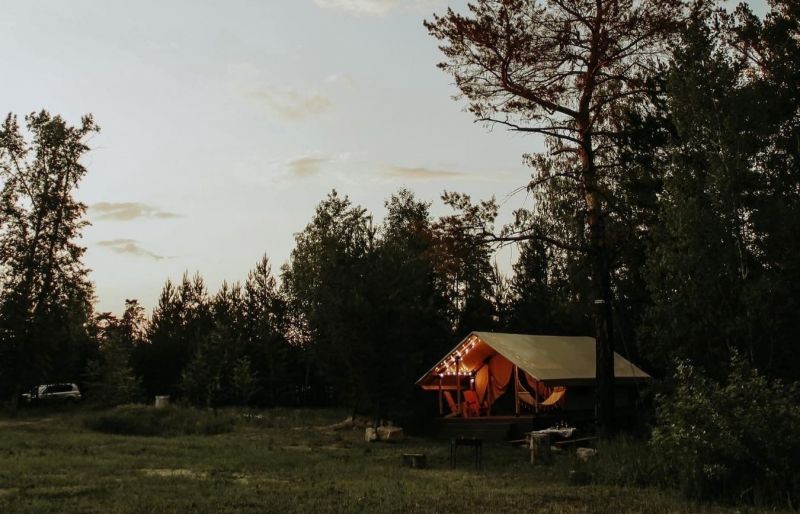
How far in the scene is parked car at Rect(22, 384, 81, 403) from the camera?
44312mm

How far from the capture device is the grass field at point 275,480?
10422mm

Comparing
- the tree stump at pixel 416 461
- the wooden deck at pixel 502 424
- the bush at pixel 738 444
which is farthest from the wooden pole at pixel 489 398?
the bush at pixel 738 444

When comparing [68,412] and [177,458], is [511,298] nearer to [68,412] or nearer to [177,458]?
[68,412]

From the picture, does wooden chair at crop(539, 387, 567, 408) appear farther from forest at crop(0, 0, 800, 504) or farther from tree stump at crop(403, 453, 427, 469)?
tree stump at crop(403, 453, 427, 469)

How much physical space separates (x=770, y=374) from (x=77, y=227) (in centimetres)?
3746

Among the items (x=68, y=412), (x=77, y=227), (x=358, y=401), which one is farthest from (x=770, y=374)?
(x=77, y=227)

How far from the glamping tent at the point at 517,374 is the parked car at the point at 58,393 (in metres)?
27.8

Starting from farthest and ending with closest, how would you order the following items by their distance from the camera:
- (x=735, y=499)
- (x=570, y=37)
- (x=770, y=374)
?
1. (x=570, y=37)
2. (x=770, y=374)
3. (x=735, y=499)

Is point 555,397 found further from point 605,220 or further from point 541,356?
point 605,220

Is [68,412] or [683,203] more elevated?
[683,203]

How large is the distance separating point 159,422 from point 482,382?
13173 mm

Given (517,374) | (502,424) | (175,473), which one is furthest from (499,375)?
(175,473)

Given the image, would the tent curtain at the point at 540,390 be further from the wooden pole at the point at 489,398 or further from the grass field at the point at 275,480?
the grass field at the point at 275,480

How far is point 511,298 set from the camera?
53.0 meters
